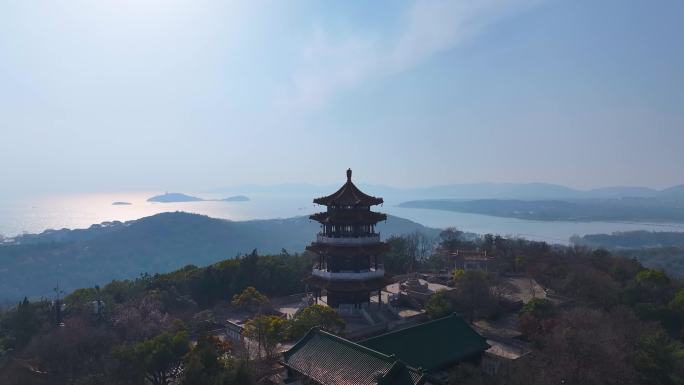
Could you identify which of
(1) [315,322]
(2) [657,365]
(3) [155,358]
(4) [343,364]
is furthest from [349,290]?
(2) [657,365]

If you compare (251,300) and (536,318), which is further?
(251,300)

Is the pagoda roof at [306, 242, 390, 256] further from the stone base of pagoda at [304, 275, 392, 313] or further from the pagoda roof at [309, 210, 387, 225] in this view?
the stone base of pagoda at [304, 275, 392, 313]

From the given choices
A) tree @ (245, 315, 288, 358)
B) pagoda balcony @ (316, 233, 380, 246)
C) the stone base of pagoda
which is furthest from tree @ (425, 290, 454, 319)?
tree @ (245, 315, 288, 358)

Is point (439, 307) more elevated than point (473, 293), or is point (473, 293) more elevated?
point (473, 293)

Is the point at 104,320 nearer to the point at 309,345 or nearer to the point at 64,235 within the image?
the point at 309,345

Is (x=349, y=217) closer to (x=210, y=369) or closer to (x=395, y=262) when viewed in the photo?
(x=210, y=369)

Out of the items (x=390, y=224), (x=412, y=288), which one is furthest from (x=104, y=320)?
(x=390, y=224)

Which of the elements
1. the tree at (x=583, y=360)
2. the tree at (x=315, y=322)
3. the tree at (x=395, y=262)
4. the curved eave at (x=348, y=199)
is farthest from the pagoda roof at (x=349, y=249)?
the tree at (x=395, y=262)

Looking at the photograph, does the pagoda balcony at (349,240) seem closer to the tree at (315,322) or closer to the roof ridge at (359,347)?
the tree at (315,322)
